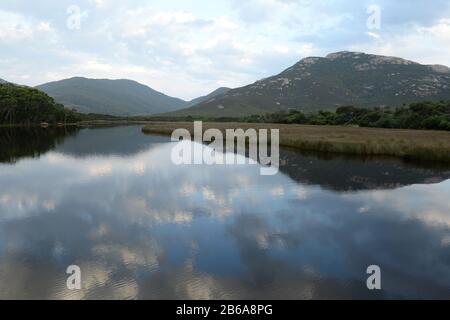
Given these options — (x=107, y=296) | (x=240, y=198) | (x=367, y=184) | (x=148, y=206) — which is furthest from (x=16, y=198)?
(x=367, y=184)

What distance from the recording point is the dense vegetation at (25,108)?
12306 cm

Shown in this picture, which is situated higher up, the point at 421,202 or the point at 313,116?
the point at 313,116

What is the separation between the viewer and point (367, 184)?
100 ft

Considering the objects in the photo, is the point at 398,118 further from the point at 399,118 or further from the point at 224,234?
the point at 224,234

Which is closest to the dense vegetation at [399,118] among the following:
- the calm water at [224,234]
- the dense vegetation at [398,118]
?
the dense vegetation at [398,118]

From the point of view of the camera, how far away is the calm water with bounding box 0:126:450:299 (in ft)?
43.4

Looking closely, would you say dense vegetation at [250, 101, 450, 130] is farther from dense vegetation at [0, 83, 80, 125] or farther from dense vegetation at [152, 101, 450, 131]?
Answer: dense vegetation at [0, 83, 80, 125]

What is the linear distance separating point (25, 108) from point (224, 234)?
12955cm

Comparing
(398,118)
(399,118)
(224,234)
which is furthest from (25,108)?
(224,234)

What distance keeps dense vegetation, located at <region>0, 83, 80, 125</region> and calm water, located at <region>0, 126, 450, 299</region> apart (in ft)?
334

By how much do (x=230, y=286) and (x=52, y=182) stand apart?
75.7 ft

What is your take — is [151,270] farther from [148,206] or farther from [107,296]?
[148,206]
